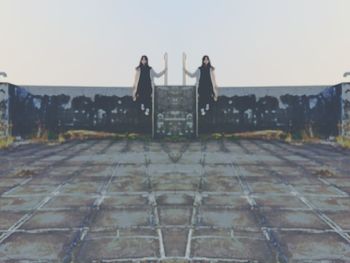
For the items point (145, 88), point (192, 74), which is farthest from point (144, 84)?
point (192, 74)

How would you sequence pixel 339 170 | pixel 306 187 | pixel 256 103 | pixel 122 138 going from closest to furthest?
1. pixel 306 187
2. pixel 339 170
3. pixel 122 138
4. pixel 256 103

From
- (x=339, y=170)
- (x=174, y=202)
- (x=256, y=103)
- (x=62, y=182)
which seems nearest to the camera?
(x=174, y=202)

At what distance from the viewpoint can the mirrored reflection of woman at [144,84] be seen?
53.3ft

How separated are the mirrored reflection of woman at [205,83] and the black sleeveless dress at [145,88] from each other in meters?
2.11

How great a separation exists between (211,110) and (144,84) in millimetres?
3219

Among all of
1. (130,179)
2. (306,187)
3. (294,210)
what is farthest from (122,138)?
(294,210)

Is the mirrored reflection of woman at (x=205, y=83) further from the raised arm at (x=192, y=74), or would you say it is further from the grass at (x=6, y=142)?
the grass at (x=6, y=142)

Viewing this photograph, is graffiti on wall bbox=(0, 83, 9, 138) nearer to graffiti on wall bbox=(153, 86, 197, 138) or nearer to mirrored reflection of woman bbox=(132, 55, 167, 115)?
mirrored reflection of woman bbox=(132, 55, 167, 115)

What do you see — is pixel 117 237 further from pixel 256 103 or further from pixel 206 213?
pixel 256 103

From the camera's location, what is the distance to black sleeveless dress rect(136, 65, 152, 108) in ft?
53.3

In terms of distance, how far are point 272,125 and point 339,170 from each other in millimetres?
10168

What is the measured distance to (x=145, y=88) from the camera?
1638 cm

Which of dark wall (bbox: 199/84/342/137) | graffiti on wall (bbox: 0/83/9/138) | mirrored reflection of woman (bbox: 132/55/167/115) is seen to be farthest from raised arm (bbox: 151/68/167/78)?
graffiti on wall (bbox: 0/83/9/138)

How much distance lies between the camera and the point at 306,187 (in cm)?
515
